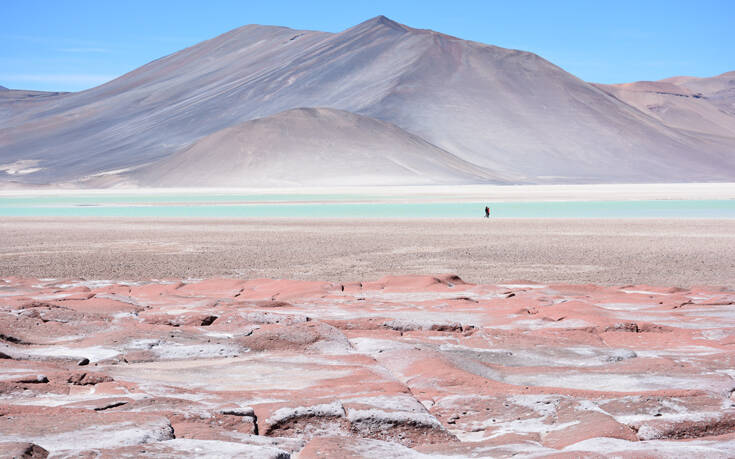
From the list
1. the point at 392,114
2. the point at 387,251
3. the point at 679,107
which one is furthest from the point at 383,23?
the point at 387,251

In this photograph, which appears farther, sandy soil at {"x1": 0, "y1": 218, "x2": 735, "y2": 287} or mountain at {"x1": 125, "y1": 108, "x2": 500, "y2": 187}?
mountain at {"x1": 125, "y1": 108, "x2": 500, "y2": 187}

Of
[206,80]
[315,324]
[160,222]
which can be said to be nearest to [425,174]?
[160,222]

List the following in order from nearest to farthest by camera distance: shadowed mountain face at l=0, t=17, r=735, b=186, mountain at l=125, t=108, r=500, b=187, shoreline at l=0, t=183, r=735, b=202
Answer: shoreline at l=0, t=183, r=735, b=202
mountain at l=125, t=108, r=500, b=187
shadowed mountain face at l=0, t=17, r=735, b=186

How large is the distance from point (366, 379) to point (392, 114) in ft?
373

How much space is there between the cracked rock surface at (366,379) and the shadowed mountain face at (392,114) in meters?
81.4

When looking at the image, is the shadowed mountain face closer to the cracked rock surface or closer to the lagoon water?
the lagoon water

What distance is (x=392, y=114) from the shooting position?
116688mm

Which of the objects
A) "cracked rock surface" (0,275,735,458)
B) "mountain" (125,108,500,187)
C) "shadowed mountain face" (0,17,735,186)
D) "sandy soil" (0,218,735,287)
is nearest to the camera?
"cracked rock surface" (0,275,735,458)

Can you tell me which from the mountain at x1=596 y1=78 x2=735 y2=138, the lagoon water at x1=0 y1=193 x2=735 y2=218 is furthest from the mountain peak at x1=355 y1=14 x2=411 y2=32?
the lagoon water at x1=0 y1=193 x2=735 y2=218

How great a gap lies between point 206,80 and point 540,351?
144 metres

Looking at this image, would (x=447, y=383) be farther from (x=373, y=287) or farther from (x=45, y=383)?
(x=373, y=287)

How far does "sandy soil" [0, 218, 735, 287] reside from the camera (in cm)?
1273

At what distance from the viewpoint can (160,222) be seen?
26.5 m

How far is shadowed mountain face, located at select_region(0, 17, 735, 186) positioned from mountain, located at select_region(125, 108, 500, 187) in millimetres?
609
